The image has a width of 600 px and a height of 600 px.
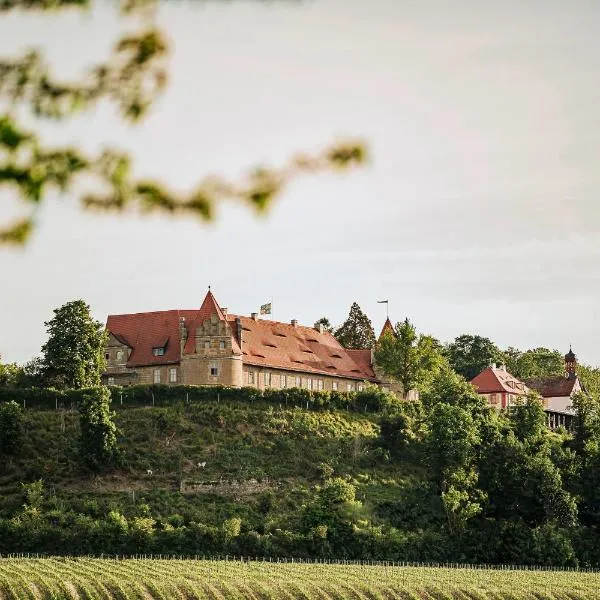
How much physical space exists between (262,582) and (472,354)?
90.1m

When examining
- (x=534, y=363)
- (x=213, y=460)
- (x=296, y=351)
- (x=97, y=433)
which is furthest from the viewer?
(x=534, y=363)

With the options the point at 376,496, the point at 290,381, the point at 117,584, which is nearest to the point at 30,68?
the point at 117,584

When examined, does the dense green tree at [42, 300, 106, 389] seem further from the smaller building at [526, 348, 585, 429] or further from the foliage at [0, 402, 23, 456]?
Answer: the smaller building at [526, 348, 585, 429]

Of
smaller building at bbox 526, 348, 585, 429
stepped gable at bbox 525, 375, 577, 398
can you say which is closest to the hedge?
smaller building at bbox 526, 348, 585, 429

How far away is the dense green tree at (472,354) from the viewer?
457 ft

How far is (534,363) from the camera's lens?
514 ft

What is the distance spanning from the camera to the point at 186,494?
79188mm

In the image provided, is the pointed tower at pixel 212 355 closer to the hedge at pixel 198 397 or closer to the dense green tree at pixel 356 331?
the hedge at pixel 198 397

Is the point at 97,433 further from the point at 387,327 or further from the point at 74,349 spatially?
the point at 387,327

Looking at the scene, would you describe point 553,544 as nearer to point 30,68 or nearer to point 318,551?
point 318,551

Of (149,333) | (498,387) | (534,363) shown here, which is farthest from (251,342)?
(534,363)

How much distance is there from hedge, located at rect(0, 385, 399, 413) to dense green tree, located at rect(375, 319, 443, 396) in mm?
6764

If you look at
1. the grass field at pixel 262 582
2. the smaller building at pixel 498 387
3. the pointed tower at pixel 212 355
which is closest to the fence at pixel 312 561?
the grass field at pixel 262 582

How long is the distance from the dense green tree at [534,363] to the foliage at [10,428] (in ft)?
268
